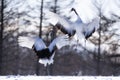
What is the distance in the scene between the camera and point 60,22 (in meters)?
11.5

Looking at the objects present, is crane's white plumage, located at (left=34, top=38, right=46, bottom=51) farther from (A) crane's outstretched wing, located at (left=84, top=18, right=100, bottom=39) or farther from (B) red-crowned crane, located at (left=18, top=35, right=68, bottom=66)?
(A) crane's outstretched wing, located at (left=84, top=18, right=100, bottom=39)

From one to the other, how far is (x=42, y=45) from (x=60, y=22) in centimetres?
116

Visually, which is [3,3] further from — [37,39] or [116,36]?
[37,39]

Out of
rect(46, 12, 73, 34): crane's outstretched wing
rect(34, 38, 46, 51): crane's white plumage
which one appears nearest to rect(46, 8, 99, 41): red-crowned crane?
rect(46, 12, 73, 34): crane's outstretched wing

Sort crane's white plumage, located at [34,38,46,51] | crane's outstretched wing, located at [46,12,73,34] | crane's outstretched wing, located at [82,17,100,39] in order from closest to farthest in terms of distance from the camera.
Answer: crane's outstretched wing, located at [46,12,73,34] < crane's outstretched wing, located at [82,17,100,39] < crane's white plumage, located at [34,38,46,51]

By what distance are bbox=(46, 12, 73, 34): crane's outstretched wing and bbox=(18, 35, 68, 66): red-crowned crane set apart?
13.3 inches

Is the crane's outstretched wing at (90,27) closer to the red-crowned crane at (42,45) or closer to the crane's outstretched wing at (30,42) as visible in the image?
the red-crowned crane at (42,45)

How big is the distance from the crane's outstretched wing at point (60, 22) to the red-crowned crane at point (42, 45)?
34 centimetres

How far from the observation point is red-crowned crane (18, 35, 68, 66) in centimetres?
1155

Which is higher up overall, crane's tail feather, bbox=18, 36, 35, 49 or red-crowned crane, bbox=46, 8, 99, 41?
red-crowned crane, bbox=46, 8, 99, 41

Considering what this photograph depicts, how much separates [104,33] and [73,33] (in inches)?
477

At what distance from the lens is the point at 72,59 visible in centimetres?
2750

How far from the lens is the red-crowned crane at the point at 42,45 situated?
11555 millimetres

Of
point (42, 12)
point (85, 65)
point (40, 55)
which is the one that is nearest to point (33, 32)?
point (42, 12)
